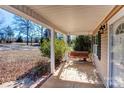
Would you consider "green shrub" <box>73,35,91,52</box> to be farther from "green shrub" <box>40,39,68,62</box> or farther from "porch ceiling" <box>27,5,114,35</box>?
"porch ceiling" <box>27,5,114,35</box>

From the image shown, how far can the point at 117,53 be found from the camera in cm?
532

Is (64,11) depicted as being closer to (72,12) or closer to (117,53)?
Result: (72,12)

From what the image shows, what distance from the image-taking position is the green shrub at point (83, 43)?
1812cm

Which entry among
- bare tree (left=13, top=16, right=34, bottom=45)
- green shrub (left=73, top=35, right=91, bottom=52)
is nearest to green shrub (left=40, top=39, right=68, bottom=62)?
bare tree (left=13, top=16, right=34, bottom=45)

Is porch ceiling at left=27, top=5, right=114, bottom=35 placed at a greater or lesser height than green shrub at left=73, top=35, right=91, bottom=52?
greater

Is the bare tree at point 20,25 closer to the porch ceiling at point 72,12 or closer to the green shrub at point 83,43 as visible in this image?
the porch ceiling at point 72,12

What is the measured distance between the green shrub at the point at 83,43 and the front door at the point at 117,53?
12.1 meters

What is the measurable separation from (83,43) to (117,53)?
1290 cm

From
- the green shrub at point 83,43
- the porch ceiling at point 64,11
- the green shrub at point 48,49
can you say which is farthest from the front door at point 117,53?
the green shrub at point 83,43

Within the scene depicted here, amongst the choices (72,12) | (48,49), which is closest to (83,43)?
(48,49)

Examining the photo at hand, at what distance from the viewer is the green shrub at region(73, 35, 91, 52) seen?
59.5 ft

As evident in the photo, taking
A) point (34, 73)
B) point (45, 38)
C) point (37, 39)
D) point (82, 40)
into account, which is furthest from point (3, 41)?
point (82, 40)

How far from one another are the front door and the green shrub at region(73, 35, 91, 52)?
476 inches
